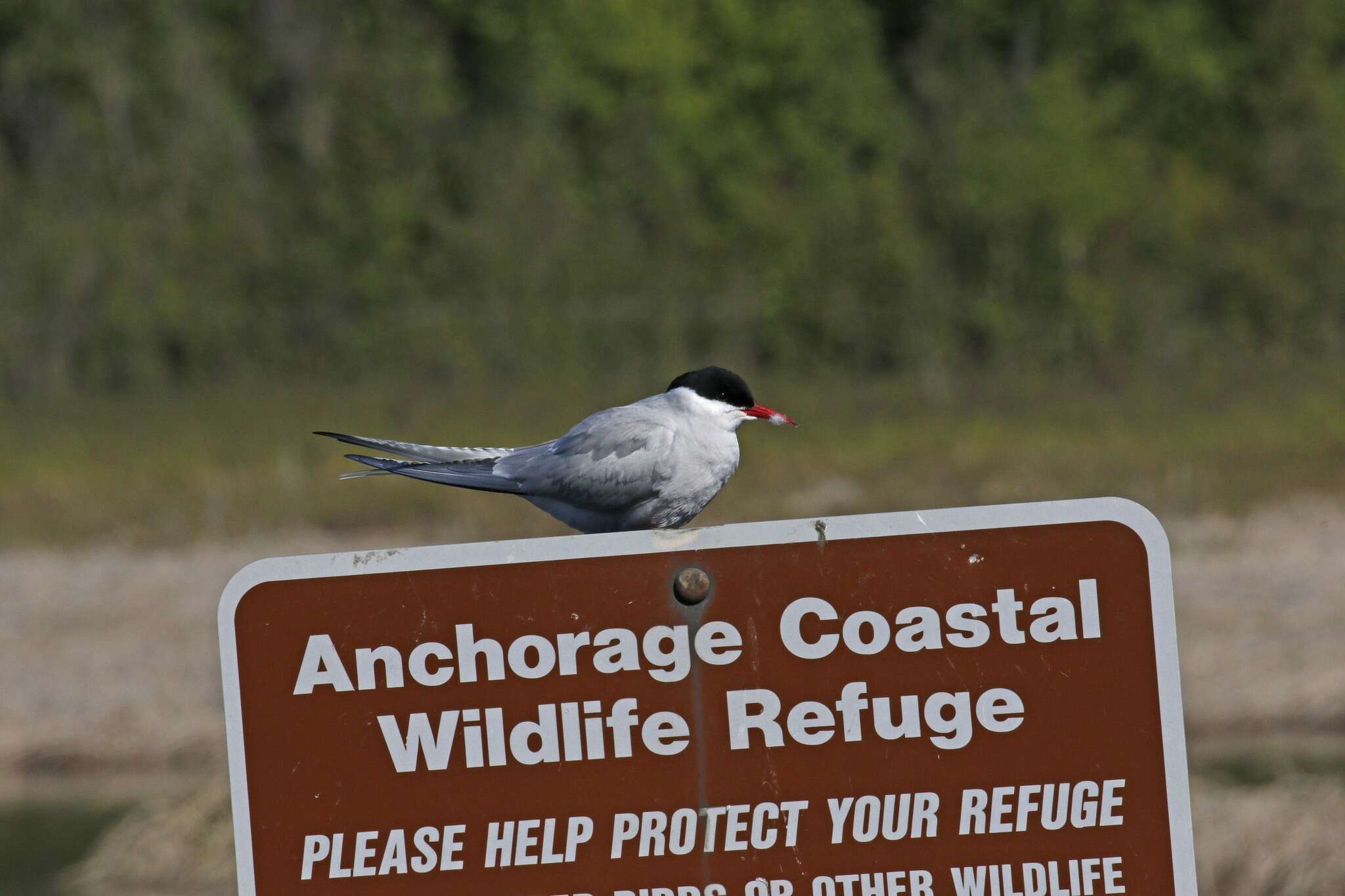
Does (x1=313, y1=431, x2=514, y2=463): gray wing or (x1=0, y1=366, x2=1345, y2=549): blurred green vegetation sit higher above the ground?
(x1=0, y1=366, x2=1345, y2=549): blurred green vegetation

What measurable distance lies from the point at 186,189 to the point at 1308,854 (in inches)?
814

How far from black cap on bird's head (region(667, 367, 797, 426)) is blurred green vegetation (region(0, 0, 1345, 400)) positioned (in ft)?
67.8

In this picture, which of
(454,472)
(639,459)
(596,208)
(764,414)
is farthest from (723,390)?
(596,208)

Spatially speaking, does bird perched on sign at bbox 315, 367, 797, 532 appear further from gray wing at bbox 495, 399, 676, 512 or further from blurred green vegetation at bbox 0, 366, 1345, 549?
blurred green vegetation at bbox 0, 366, 1345, 549

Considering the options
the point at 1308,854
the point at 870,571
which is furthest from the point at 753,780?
the point at 1308,854

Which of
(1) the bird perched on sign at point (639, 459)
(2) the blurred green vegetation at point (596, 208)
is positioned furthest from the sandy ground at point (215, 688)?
(2) the blurred green vegetation at point (596, 208)

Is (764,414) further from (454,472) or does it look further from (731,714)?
(731,714)

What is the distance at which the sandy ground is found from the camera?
362 inches

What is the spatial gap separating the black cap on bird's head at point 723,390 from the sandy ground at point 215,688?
20.2 feet

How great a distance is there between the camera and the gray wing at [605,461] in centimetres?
314

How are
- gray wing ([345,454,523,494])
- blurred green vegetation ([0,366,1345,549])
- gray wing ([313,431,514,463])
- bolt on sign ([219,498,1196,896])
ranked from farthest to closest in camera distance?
blurred green vegetation ([0,366,1345,549]) → gray wing ([345,454,523,494]) → gray wing ([313,431,514,463]) → bolt on sign ([219,498,1196,896])

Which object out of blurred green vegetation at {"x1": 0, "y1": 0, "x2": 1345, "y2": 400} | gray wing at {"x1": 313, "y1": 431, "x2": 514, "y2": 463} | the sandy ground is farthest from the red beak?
blurred green vegetation at {"x1": 0, "y1": 0, "x2": 1345, "y2": 400}

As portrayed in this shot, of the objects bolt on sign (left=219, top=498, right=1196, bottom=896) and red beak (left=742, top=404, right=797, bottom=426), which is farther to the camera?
red beak (left=742, top=404, right=797, bottom=426)

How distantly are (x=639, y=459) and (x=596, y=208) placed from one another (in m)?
24.7
